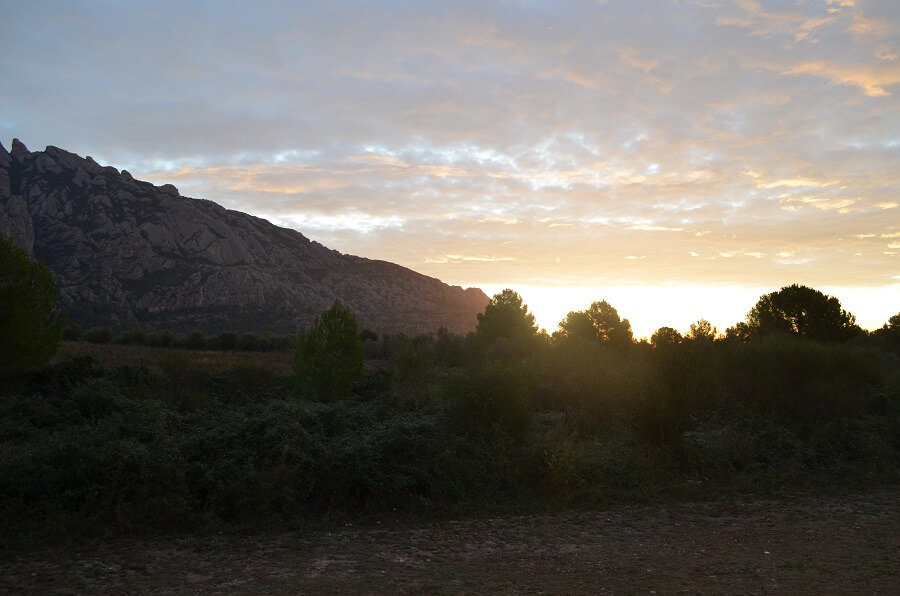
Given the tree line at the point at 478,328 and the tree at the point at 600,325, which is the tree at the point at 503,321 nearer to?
the tree line at the point at 478,328

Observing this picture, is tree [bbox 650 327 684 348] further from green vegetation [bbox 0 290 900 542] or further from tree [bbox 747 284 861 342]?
tree [bbox 747 284 861 342]

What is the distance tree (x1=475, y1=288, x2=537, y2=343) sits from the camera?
163 feet

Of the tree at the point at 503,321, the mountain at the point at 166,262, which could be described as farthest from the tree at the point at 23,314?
the mountain at the point at 166,262

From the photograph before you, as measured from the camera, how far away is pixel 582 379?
839 inches

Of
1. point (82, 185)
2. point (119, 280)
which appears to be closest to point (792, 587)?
point (119, 280)

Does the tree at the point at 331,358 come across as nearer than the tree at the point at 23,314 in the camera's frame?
No

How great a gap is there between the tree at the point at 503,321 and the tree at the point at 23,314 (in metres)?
32.9

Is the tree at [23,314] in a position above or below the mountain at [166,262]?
below

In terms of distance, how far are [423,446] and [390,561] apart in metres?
4.07

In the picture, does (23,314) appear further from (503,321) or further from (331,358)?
(503,321)

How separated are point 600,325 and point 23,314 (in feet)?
142

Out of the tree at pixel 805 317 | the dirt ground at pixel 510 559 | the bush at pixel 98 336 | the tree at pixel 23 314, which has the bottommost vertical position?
the dirt ground at pixel 510 559

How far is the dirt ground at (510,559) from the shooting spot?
645cm

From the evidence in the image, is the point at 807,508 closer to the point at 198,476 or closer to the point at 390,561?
the point at 390,561
